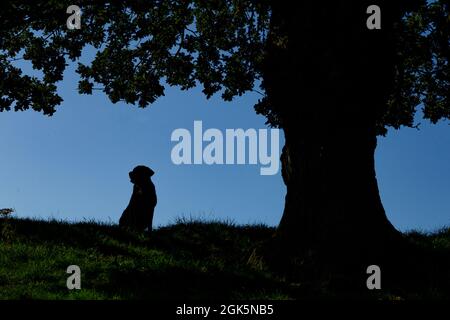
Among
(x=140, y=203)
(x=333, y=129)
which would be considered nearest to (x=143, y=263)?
(x=333, y=129)

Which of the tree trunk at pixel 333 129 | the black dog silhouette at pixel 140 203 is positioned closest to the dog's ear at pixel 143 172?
the black dog silhouette at pixel 140 203

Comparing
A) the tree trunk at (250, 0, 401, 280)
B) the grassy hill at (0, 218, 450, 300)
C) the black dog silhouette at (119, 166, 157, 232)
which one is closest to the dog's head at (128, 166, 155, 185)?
the black dog silhouette at (119, 166, 157, 232)

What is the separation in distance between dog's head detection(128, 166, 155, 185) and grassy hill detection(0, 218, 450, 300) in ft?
5.97

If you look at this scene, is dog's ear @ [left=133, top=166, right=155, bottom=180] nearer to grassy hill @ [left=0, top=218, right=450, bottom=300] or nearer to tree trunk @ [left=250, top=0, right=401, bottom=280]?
grassy hill @ [left=0, top=218, right=450, bottom=300]

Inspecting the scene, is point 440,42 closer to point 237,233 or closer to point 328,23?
point 328,23

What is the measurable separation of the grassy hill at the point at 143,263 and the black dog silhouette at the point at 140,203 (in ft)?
3.13

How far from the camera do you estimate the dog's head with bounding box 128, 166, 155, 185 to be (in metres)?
16.8

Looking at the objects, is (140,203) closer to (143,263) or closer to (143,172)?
(143,172)
